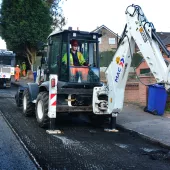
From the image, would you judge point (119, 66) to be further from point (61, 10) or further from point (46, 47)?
point (61, 10)

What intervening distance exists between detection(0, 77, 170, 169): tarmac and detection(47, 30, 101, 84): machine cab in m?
1.72

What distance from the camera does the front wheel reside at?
8.50m

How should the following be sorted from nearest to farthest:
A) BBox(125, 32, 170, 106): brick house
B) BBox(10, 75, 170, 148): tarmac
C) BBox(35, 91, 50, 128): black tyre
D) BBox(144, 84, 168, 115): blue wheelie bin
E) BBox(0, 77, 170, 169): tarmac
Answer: BBox(0, 77, 170, 169): tarmac < BBox(10, 75, 170, 148): tarmac < BBox(35, 91, 50, 128): black tyre < BBox(144, 84, 168, 115): blue wheelie bin < BBox(125, 32, 170, 106): brick house

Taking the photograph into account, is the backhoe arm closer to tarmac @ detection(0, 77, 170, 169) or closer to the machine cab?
the machine cab

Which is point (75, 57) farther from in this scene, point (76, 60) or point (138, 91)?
point (138, 91)

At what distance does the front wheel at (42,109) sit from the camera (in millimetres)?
8500

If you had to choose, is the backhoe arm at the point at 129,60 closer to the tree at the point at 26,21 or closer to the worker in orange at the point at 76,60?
the worker in orange at the point at 76,60

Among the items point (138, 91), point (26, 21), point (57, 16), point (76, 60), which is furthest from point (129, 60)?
point (57, 16)

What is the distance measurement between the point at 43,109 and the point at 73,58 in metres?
1.60

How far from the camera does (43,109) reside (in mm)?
8586

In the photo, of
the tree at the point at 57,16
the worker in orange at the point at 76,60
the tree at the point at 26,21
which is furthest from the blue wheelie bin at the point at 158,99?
the tree at the point at 57,16

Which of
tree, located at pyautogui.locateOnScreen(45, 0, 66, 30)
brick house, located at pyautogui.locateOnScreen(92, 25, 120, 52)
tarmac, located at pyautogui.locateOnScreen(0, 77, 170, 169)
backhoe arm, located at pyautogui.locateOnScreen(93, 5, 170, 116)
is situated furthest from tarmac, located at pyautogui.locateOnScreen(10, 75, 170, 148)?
brick house, located at pyautogui.locateOnScreen(92, 25, 120, 52)

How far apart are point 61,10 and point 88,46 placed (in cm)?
3290

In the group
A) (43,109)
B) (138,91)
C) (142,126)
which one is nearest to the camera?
(43,109)
